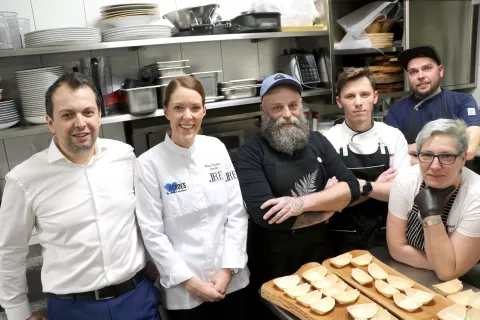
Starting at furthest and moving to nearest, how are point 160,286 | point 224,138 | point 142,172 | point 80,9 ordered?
point 224,138, point 80,9, point 160,286, point 142,172

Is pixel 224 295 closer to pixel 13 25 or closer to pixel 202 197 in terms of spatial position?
pixel 202 197

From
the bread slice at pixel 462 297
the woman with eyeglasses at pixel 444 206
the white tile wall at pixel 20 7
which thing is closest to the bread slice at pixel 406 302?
the bread slice at pixel 462 297

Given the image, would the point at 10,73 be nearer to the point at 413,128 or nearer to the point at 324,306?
the point at 324,306

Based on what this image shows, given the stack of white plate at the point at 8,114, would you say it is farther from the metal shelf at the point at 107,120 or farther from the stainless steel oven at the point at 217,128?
the stainless steel oven at the point at 217,128

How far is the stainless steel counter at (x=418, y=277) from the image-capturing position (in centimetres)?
128

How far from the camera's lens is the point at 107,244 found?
1426 mm

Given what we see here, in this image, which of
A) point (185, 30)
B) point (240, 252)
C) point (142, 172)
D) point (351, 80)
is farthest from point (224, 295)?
point (185, 30)

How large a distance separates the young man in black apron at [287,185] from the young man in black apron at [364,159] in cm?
11

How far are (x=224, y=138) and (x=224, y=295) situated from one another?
1209 mm

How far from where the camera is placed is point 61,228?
1.39 meters

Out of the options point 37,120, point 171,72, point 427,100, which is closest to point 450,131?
point 427,100

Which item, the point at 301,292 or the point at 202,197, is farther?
the point at 202,197

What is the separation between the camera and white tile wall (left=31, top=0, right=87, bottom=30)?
7.03ft

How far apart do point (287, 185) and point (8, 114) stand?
1.36 meters
